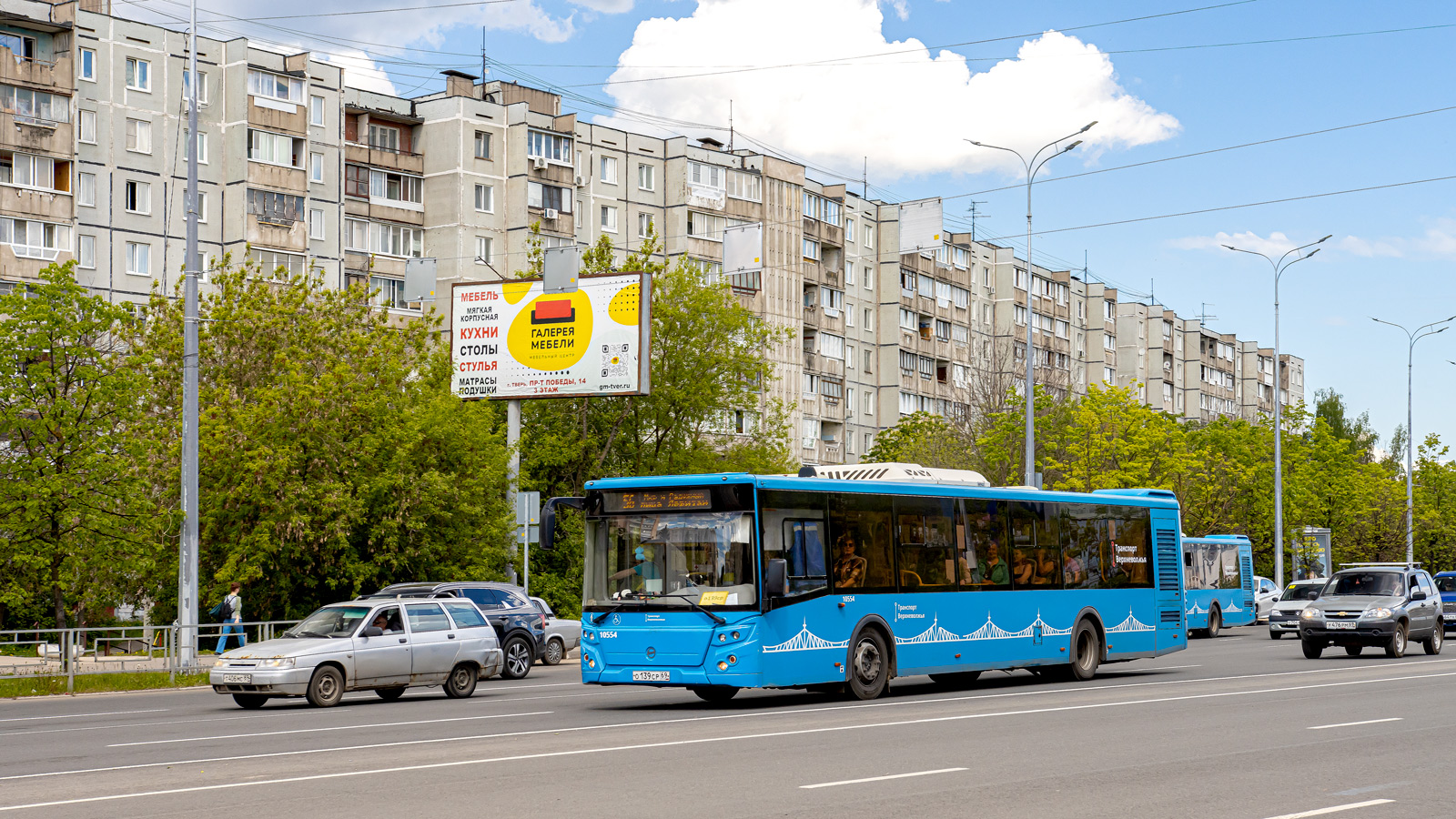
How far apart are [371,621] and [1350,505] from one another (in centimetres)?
6321

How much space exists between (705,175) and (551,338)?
133 feet

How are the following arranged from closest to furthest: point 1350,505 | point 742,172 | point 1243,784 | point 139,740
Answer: point 1243,784, point 139,740, point 1350,505, point 742,172

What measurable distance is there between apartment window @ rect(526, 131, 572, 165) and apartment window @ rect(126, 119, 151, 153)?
1721 cm

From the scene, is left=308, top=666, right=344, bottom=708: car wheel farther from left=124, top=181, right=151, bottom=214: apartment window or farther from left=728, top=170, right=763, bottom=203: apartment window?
left=728, top=170, right=763, bottom=203: apartment window

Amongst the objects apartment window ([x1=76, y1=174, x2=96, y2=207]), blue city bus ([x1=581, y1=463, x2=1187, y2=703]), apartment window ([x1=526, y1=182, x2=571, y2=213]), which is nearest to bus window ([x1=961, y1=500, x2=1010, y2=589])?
blue city bus ([x1=581, y1=463, x2=1187, y2=703])

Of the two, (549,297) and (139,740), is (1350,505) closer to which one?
(549,297)

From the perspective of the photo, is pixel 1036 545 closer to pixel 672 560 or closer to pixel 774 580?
pixel 774 580

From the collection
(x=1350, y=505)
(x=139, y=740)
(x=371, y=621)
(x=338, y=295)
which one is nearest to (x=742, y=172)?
(x=1350, y=505)

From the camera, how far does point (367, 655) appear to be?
21.7 m

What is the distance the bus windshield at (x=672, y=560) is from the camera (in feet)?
62.1

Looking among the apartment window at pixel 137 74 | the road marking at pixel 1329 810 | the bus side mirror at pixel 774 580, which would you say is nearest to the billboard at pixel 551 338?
the bus side mirror at pixel 774 580

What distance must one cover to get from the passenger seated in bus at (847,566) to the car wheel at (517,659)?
10004mm

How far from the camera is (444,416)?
136 feet

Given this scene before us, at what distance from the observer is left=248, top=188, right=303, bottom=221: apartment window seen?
6303cm
